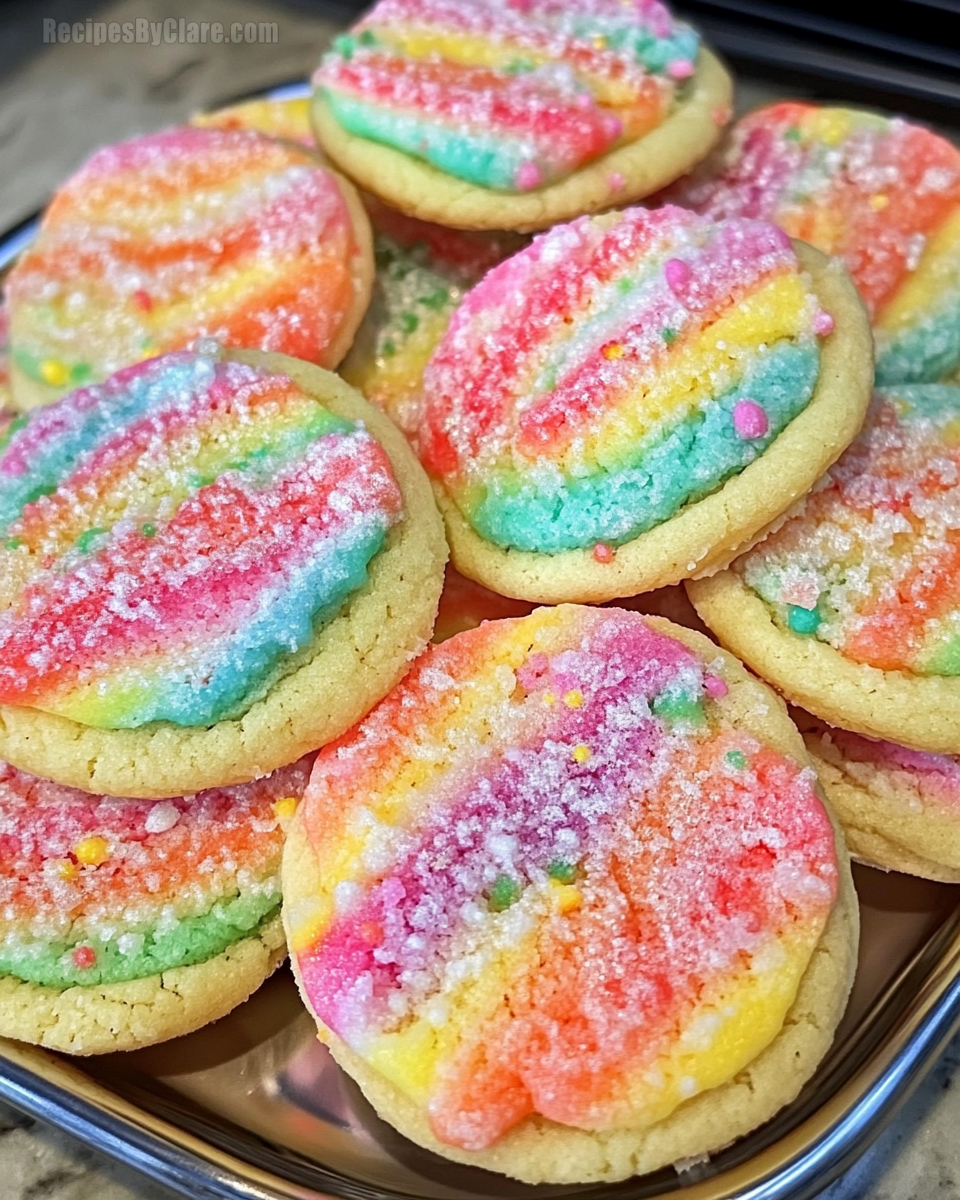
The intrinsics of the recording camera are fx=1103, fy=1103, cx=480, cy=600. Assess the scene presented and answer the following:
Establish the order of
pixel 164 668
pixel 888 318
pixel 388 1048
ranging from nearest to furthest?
pixel 388 1048 → pixel 164 668 → pixel 888 318

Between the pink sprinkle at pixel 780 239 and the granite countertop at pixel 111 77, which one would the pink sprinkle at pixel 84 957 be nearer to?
the pink sprinkle at pixel 780 239

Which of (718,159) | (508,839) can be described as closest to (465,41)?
(718,159)

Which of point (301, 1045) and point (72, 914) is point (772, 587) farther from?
point (72, 914)

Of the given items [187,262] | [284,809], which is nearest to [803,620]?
[284,809]

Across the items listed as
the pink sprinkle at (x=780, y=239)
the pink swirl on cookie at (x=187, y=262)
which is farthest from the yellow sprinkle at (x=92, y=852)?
the pink sprinkle at (x=780, y=239)

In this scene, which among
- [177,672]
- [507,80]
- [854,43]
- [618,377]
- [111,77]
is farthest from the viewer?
[111,77]

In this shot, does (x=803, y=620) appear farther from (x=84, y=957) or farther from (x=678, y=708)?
(x=84, y=957)
